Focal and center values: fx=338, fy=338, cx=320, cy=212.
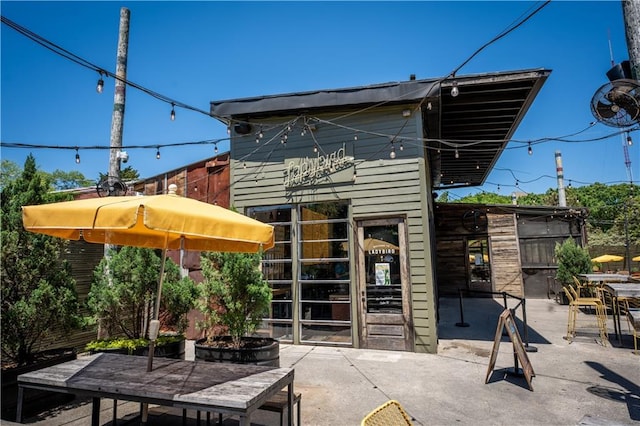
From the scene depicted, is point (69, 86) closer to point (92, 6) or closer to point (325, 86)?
point (92, 6)

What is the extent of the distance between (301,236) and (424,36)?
15.6 ft

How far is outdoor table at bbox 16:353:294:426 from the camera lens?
7.29 feet

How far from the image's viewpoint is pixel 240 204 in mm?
7484

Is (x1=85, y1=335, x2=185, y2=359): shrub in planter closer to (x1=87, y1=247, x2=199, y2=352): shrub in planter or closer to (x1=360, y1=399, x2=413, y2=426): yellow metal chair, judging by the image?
(x1=87, y1=247, x2=199, y2=352): shrub in planter

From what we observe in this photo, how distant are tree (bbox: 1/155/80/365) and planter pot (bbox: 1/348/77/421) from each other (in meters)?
0.26

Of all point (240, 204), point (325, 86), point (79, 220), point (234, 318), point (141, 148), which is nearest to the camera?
point (79, 220)

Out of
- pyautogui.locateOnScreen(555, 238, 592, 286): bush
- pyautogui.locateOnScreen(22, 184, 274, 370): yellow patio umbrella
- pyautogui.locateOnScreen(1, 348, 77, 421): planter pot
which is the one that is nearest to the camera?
pyautogui.locateOnScreen(22, 184, 274, 370): yellow patio umbrella

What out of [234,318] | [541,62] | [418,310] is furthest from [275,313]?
[541,62]

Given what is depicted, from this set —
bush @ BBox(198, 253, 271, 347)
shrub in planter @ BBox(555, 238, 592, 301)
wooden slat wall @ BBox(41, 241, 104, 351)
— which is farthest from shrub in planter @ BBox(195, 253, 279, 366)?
shrub in planter @ BBox(555, 238, 592, 301)

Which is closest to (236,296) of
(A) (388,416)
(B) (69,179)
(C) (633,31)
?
(A) (388,416)

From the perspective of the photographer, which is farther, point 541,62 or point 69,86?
point 69,86

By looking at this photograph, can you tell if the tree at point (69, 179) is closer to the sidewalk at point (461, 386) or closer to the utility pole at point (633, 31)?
the sidewalk at point (461, 386)

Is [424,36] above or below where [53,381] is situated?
above

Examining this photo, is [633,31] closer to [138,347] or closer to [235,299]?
[235,299]
